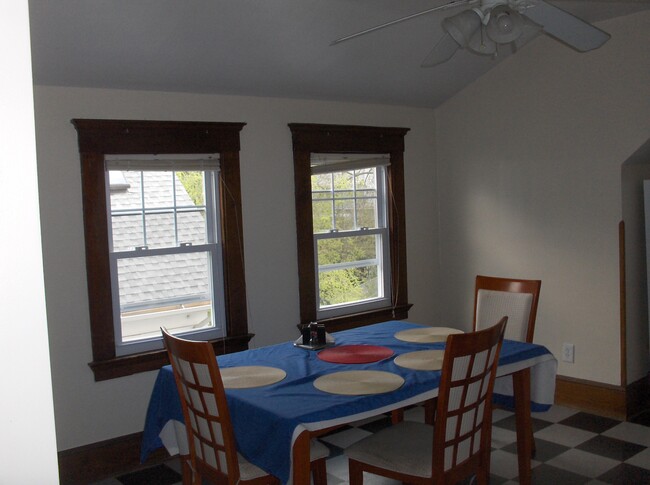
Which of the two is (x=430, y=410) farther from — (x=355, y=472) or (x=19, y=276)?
(x=19, y=276)

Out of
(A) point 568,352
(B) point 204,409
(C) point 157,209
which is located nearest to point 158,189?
(C) point 157,209

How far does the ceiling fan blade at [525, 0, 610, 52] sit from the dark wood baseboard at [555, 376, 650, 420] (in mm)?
2473

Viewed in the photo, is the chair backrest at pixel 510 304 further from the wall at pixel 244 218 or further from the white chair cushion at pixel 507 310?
the wall at pixel 244 218

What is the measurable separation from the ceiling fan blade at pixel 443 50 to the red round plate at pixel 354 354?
1333 millimetres

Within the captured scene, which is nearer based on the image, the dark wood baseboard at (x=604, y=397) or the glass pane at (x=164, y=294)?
the glass pane at (x=164, y=294)

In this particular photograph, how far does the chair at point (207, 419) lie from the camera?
2281mm

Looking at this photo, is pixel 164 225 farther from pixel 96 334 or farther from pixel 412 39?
pixel 412 39

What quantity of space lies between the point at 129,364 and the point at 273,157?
1.55 metres

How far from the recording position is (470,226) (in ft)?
16.0

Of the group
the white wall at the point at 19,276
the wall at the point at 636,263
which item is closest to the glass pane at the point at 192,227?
the wall at the point at 636,263

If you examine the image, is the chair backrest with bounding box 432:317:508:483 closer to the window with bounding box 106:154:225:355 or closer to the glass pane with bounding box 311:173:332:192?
the window with bounding box 106:154:225:355

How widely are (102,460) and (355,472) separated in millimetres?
1597

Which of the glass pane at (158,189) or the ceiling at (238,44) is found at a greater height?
the ceiling at (238,44)

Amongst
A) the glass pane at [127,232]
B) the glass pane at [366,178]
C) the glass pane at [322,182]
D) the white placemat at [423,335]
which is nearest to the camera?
the white placemat at [423,335]
